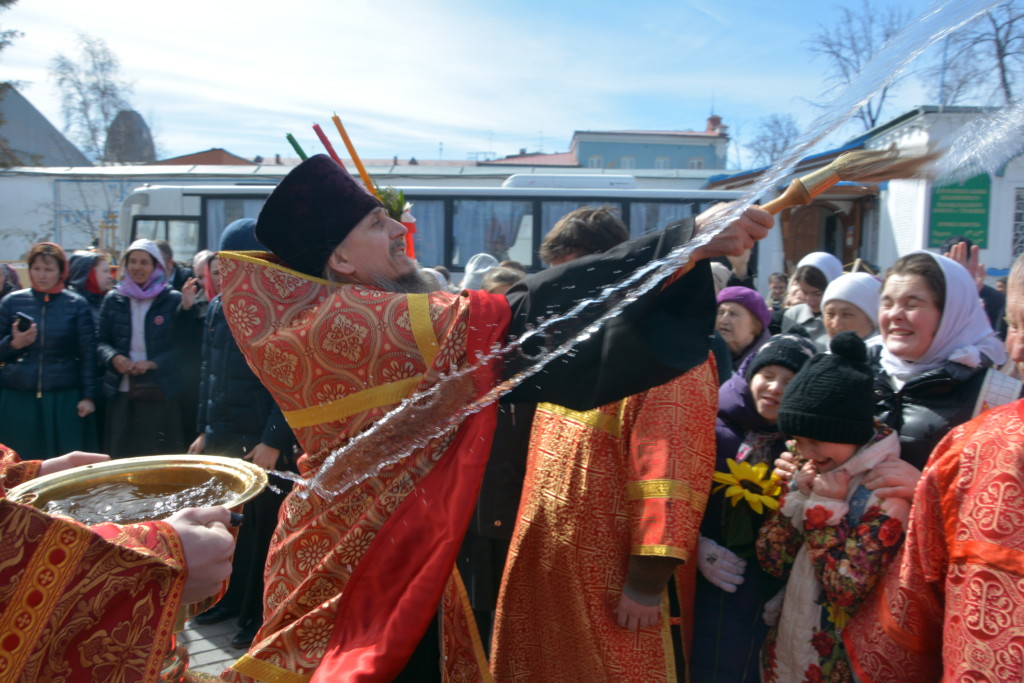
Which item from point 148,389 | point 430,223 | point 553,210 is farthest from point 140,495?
point 430,223

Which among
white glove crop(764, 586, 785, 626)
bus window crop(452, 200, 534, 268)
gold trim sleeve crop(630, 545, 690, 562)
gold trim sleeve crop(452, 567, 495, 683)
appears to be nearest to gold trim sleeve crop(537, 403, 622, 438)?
gold trim sleeve crop(630, 545, 690, 562)

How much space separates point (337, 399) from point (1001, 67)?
154 centimetres

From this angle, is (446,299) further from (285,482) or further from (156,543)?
(285,482)

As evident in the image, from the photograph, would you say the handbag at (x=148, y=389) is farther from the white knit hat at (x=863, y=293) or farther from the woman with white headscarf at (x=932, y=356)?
the woman with white headscarf at (x=932, y=356)

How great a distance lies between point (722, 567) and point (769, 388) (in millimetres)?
581

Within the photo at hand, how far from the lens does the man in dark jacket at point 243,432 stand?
3.19m

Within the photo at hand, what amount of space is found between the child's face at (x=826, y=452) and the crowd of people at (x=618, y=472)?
A: 1 centimetres

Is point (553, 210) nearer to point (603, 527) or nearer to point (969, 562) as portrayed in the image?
point (603, 527)

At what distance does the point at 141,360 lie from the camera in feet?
15.1

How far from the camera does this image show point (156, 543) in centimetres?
118

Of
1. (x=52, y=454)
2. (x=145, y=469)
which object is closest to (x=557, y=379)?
(x=145, y=469)

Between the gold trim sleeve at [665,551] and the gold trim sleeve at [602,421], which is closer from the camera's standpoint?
the gold trim sleeve at [665,551]

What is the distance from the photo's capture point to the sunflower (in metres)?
2.13

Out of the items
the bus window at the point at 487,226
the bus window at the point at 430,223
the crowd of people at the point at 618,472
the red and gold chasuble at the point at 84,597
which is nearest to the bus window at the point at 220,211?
the bus window at the point at 430,223
